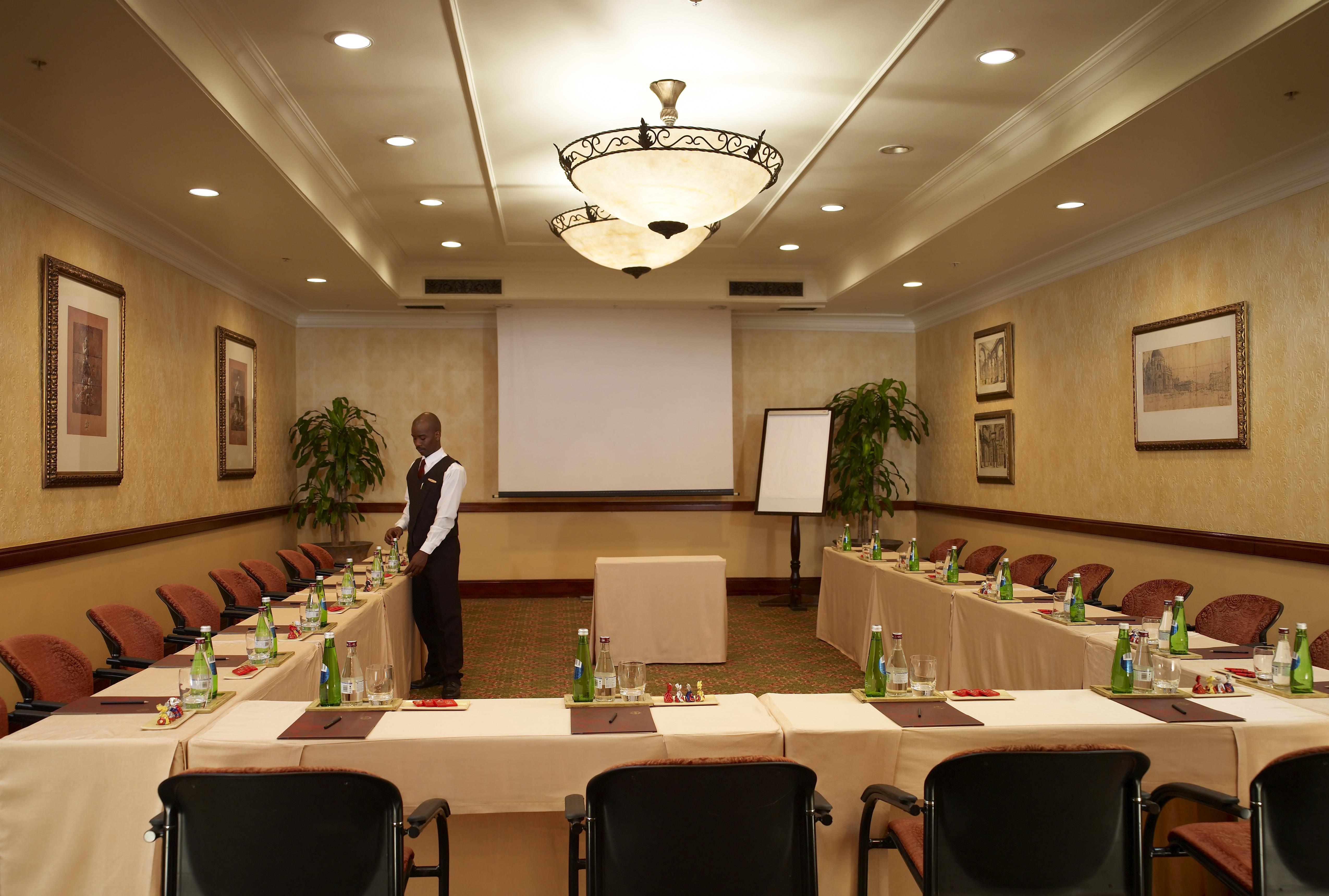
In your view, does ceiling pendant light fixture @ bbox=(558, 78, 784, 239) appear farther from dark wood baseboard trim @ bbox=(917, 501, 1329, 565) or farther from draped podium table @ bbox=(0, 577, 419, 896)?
dark wood baseboard trim @ bbox=(917, 501, 1329, 565)

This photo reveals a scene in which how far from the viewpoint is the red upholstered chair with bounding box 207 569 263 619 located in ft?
17.0

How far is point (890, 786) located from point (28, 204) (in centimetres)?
500

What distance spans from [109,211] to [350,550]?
4292 millimetres

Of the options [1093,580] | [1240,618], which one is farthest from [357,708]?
[1093,580]

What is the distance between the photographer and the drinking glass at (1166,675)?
116 inches

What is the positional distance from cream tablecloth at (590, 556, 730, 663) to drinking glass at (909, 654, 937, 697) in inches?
150

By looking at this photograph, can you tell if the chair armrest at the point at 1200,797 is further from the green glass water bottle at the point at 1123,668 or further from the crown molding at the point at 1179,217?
the crown molding at the point at 1179,217

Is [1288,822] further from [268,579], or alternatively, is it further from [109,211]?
[109,211]

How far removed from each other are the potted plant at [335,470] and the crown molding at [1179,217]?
612cm

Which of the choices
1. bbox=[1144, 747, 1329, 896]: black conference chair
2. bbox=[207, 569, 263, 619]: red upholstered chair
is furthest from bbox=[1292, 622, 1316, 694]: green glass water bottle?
bbox=[207, 569, 263, 619]: red upholstered chair

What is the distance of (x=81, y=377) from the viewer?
17.3 ft

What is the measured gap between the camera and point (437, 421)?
18.7 feet

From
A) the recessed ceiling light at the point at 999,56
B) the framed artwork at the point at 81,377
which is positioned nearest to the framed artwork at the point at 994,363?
the recessed ceiling light at the point at 999,56

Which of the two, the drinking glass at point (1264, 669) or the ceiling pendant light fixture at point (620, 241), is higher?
the ceiling pendant light fixture at point (620, 241)
